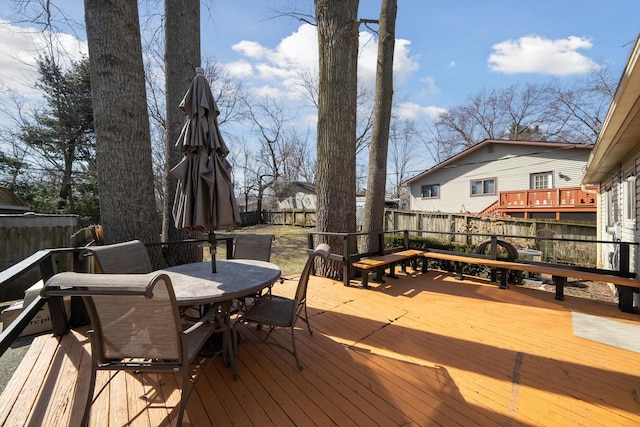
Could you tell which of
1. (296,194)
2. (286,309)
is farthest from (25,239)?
(296,194)

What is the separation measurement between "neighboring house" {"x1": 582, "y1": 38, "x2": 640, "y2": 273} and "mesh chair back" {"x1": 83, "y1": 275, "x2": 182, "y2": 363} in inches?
147

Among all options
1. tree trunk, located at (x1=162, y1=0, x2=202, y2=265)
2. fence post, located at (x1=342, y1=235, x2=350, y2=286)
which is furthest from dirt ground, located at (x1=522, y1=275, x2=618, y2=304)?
tree trunk, located at (x1=162, y1=0, x2=202, y2=265)

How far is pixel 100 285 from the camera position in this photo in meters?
1.29

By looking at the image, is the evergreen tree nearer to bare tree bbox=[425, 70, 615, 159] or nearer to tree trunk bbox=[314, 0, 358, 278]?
tree trunk bbox=[314, 0, 358, 278]

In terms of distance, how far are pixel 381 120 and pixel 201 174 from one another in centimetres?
546

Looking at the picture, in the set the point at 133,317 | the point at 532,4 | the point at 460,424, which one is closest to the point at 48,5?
the point at 133,317

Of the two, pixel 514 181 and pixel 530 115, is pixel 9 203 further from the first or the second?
pixel 530 115

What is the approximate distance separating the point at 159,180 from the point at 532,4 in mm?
23237

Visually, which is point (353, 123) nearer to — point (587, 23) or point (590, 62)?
point (587, 23)

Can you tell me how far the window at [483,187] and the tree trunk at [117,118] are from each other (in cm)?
1751

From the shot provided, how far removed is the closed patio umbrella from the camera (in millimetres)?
2549

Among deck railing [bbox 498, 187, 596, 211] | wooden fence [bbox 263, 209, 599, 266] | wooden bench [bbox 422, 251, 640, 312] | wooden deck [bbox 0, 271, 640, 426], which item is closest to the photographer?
wooden deck [bbox 0, 271, 640, 426]

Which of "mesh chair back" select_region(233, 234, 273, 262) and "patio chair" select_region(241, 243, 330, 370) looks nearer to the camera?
"patio chair" select_region(241, 243, 330, 370)

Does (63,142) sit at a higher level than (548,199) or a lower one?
higher
